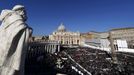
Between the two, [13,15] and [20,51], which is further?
[13,15]

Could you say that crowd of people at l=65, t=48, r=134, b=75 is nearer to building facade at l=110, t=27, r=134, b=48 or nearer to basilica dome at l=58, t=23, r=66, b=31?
building facade at l=110, t=27, r=134, b=48

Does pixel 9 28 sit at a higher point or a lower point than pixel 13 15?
lower

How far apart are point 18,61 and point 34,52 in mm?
62424

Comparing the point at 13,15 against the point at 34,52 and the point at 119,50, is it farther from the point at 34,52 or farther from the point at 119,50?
the point at 34,52

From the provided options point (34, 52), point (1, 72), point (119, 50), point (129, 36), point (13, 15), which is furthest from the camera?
point (129, 36)

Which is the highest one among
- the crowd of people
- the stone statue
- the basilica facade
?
the basilica facade

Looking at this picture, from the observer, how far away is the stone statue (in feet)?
21.5

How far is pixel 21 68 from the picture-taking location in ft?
22.4

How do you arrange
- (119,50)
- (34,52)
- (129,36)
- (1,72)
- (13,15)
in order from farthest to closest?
(129,36) → (34,52) → (119,50) → (13,15) → (1,72)

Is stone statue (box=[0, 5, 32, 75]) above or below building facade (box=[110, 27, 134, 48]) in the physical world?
below

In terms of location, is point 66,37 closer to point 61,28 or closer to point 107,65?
point 61,28

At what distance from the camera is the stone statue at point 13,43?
6562 millimetres

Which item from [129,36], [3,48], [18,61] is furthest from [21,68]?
[129,36]

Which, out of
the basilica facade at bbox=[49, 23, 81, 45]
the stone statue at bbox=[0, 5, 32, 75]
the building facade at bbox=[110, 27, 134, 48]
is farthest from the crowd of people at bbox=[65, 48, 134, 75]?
the basilica facade at bbox=[49, 23, 81, 45]
